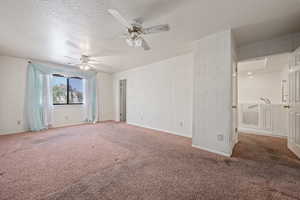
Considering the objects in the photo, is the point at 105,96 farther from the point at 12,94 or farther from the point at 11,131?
the point at 11,131

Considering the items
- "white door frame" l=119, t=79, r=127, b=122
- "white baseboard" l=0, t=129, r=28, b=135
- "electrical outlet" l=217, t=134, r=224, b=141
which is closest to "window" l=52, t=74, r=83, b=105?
"white baseboard" l=0, t=129, r=28, b=135

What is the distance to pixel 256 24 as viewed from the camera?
85.1 inches

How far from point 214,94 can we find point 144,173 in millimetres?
1979

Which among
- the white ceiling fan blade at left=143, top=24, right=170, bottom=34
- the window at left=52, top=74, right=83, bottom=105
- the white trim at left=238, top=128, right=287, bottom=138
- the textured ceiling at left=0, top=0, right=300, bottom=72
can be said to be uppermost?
the textured ceiling at left=0, top=0, right=300, bottom=72

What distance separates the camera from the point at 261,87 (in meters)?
4.73

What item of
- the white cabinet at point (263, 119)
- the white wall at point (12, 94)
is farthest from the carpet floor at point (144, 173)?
the white wall at point (12, 94)

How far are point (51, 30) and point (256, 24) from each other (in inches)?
149

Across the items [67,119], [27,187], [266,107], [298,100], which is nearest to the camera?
[27,187]

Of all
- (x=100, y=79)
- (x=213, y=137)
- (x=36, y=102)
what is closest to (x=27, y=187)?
(x=213, y=137)

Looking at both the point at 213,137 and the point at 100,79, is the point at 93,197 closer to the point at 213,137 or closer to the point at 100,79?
the point at 213,137

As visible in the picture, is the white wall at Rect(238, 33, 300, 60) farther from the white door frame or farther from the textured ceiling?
the white door frame

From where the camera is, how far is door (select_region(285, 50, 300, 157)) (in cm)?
234

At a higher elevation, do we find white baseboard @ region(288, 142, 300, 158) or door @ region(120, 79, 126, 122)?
door @ region(120, 79, 126, 122)

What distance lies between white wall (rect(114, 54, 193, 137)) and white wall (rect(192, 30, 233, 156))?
2.63ft
